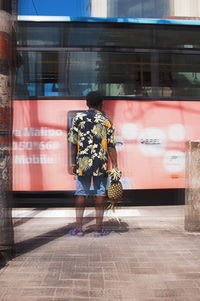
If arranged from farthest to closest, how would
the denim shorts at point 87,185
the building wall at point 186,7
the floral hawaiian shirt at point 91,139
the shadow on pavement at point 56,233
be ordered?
the building wall at point 186,7, the denim shorts at point 87,185, the floral hawaiian shirt at point 91,139, the shadow on pavement at point 56,233

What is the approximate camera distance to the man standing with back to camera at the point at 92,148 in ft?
14.1

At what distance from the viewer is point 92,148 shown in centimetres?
432

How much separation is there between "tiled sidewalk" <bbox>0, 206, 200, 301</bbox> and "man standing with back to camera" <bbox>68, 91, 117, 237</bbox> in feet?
1.64

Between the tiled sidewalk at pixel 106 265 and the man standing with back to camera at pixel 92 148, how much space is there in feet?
1.64

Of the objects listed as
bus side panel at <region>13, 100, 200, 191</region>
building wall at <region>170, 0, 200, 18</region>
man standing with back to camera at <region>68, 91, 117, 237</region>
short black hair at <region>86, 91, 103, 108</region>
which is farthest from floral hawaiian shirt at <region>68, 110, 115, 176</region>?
building wall at <region>170, 0, 200, 18</region>

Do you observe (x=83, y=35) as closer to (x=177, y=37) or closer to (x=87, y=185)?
(x=177, y=37)

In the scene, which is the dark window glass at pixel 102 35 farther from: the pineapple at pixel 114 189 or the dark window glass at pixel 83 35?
the pineapple at pixel 114 189

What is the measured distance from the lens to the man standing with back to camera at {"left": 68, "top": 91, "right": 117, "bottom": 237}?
14.1 feet

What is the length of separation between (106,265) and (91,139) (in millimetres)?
1638

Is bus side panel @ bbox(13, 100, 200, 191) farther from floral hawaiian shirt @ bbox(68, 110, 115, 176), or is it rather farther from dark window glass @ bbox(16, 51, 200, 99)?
floral hawaiian shirt @ bbox(68, 110, 115, 176)

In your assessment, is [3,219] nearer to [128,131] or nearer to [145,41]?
[128,131]

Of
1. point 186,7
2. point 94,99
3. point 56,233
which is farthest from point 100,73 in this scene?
point 186,7

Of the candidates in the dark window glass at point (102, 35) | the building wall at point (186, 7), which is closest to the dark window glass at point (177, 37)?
the dark window glass at point (102, 35)

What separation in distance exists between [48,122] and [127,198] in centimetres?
231
